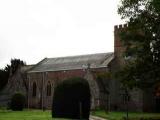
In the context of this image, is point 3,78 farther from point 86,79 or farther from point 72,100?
point 72,100

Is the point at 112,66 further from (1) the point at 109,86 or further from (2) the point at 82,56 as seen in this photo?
(2) the point at 82,56

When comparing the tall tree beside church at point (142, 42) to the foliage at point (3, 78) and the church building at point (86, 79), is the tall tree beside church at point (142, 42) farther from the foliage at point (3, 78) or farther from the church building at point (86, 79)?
the foliage at point (3, 78)

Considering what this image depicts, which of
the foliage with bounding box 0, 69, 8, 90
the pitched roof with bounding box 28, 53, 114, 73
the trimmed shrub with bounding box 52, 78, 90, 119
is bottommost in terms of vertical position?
the trimmed shrub with bounding box 52, 78, 90, 119

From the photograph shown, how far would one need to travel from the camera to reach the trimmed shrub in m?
34.7

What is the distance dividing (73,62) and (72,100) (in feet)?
128

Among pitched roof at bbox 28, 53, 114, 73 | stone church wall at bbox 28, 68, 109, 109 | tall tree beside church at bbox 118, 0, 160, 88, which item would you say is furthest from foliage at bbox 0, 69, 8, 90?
tall tree beside church at bbox 118, 0, 160, 88

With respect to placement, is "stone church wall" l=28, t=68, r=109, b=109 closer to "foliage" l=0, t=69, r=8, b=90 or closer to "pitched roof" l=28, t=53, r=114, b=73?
"pitched roof" l=28, t=53, r=114, b=73

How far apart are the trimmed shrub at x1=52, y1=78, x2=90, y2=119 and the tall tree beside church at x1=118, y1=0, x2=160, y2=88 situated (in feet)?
19.9

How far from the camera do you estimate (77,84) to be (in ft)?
117

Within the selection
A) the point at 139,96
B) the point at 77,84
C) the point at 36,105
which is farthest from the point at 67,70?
the point at 77,84

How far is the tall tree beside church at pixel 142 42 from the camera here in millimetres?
37344

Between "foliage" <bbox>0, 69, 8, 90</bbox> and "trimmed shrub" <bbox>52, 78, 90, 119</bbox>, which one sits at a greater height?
"foliage" <bbox>0, 69, 8, 90</bbox>

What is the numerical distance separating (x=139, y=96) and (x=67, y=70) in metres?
16.2

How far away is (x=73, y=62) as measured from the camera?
242ft
